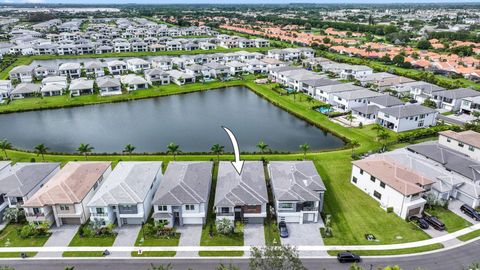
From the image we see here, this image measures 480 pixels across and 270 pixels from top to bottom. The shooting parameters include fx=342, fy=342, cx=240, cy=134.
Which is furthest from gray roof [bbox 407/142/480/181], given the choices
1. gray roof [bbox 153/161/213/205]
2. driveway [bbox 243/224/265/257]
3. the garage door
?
the garage door

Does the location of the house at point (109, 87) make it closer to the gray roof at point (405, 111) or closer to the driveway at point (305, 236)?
Answer: the gray roof at point (405, 111)

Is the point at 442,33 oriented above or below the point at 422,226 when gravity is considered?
above

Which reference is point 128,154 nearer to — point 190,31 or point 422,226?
point 422,226

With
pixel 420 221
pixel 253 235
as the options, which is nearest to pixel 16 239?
pixel 253 235

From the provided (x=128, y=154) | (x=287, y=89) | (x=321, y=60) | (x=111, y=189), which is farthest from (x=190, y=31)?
(x=111, y=189)

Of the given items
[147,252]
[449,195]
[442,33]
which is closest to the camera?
[147,252]

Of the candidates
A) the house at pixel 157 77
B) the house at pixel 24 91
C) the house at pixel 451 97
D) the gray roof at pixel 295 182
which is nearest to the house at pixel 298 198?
the gray roof at pixel 295 182

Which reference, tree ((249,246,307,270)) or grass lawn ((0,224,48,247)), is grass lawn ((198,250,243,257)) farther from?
grass lawn ((0,224,48,247))
